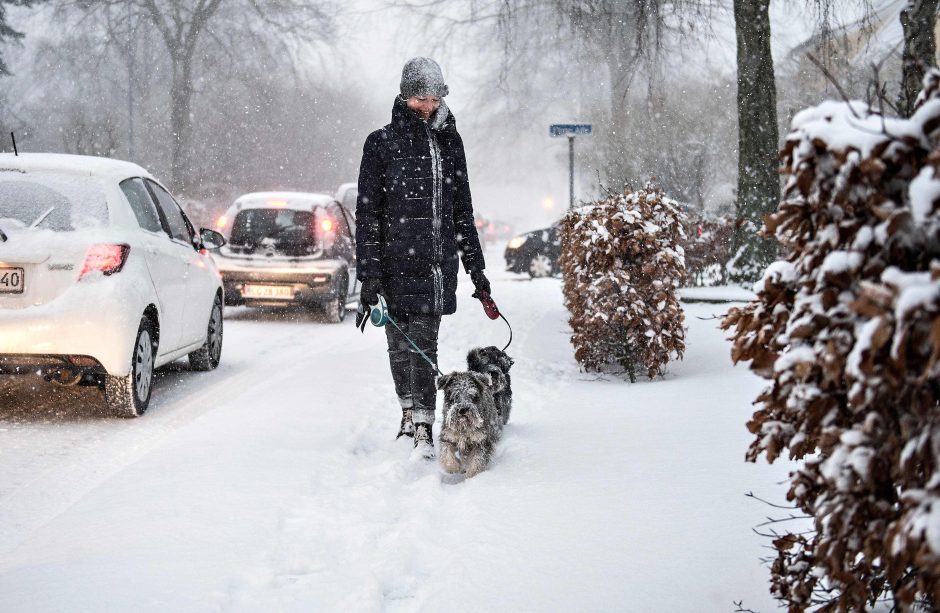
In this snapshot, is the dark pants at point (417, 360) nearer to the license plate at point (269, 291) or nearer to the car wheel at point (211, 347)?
the car wheel at point (211, 347)

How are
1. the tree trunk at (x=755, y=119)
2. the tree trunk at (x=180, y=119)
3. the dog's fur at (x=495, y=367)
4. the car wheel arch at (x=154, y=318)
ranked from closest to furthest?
the dog's fur at (x=495, y=367) → the car wheel arch at (x=154, y=318) → the tree trunk at (x=755, y=119) → the tree trunk at (x=180, y=119)

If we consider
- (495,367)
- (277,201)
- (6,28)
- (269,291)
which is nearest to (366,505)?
(495,367)

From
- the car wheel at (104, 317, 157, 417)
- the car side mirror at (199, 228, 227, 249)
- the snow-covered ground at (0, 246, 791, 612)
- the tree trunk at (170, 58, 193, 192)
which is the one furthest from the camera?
the tree trunk at (170, 58, 193, 192)

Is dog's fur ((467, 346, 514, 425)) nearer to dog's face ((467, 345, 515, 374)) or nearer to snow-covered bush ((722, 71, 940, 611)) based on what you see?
dog's face ((467, 345, 515, 374))

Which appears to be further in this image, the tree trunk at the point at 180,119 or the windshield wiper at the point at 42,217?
the tree trunk at the point at 180,119

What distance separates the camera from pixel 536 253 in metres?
20.5

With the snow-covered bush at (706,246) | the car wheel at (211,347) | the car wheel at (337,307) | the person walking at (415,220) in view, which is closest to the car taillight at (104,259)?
the person walking at (415,220)

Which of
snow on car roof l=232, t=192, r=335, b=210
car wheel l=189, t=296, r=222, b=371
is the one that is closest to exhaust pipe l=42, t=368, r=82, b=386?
car wheel l=189, t=296, r=222, b=371

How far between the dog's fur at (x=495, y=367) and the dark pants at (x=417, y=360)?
267 mm

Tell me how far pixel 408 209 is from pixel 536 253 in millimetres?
15890

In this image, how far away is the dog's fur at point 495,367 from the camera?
5070 mm

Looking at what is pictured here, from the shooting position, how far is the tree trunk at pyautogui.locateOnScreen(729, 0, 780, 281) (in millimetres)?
10812

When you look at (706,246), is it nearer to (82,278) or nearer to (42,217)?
(82,278)

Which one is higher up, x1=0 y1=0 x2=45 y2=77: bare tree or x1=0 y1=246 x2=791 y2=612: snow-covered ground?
x1=0 y1=0 x2=45 y2=77: bare tree
